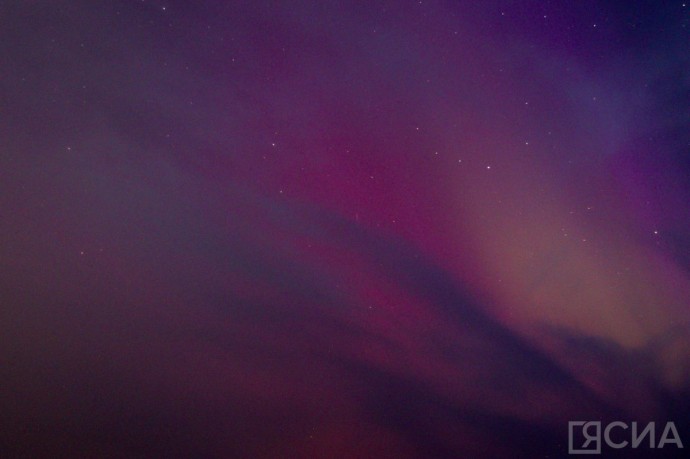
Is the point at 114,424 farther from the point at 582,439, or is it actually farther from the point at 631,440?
the point at 631,440

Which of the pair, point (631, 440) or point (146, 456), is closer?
point (146, 456)

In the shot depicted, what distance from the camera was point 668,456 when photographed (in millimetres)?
8172

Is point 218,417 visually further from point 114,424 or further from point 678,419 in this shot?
point 678,419

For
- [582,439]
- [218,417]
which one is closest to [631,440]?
[582,439]

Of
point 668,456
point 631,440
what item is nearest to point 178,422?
point 631,440

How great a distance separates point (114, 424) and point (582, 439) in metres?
6.63

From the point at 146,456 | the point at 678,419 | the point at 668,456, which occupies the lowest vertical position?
the point at 146,456

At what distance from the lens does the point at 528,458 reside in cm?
850

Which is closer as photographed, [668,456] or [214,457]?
[214,457]

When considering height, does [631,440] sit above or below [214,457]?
above

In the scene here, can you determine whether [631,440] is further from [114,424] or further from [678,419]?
[114,424]

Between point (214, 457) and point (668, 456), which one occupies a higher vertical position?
point (668, 456)

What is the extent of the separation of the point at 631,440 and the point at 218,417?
609 cm

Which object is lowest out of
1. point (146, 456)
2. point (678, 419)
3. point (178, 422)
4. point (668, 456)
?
point (146, 456)
